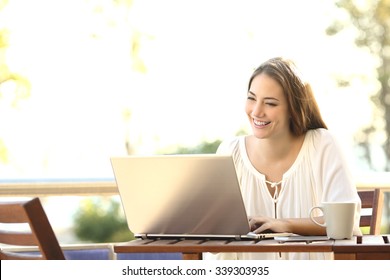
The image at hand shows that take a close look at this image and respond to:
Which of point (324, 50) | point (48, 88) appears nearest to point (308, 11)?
point (324, 50)

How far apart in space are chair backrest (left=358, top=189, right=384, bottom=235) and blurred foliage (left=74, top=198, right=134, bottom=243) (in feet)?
25.6

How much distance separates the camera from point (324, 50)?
A: 34.6 ft

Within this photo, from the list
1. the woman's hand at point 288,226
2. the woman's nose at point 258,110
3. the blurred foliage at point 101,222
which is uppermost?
the woman's nose at point 258,110

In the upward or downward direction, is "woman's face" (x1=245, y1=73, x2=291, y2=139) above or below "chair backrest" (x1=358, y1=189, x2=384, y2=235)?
above

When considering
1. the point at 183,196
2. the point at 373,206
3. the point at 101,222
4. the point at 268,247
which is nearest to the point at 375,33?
the point at 101,222

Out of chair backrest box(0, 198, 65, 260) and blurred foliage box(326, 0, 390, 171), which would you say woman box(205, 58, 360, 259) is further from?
blurred foliage box(326, 0, 390, 171)

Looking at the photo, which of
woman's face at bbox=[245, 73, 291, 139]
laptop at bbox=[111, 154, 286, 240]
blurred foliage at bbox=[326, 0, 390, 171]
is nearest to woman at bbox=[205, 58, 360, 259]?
woman's face at bbox=[245, 73, 291, 139]

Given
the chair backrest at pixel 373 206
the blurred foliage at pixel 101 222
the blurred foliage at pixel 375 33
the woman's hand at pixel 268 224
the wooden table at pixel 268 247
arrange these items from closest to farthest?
the wooden table at pixel 268 247, the woman's hand at pixel 268 224, the chair backrest at pixel 373 206, the blurred foliage at pixel 375 33, the blurred foliage at pixel 101 222

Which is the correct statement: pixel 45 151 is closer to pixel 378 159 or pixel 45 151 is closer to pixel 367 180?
pixel 378 159

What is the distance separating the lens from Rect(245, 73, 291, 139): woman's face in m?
2.48

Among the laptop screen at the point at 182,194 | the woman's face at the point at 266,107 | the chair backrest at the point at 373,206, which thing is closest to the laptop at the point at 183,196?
the laptop screen at the point at 182,194

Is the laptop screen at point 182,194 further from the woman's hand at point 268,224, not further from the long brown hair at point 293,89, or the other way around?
the long brown hair at point 293,89

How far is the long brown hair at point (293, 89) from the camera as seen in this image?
8.21 feet

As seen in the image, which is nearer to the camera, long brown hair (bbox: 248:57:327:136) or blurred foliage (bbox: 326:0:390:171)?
long brown hair (bbox: 248:57:327:136)
